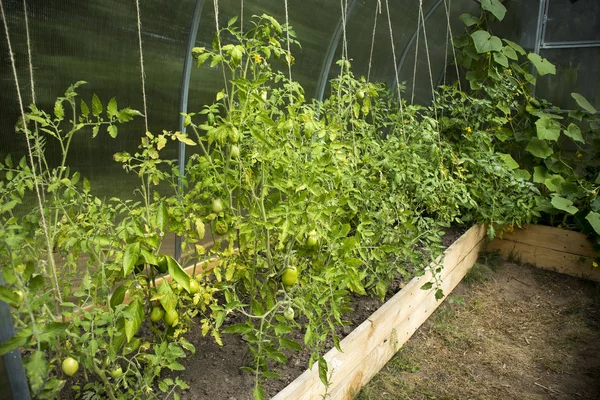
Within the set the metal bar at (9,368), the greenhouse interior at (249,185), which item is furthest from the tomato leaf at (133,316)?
the metal bar at (9,368)

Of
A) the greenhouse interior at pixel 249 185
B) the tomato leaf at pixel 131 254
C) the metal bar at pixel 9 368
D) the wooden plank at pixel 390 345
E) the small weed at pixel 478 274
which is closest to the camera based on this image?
the metal bar at pixel 9 368

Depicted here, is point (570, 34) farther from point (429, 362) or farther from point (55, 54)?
point (55, 54)

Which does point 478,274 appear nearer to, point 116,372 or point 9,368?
point 116,372

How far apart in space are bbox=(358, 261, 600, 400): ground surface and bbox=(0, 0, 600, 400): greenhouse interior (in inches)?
2.2

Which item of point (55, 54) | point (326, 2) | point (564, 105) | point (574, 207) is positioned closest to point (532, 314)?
point (574, 207)

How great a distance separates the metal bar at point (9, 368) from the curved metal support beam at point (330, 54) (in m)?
2.73

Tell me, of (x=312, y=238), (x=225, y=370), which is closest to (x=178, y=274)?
(x=312, y=238)

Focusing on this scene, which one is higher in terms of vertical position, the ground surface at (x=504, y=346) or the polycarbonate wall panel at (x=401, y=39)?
the polycarbonate wall panel at (x=401, y=39)

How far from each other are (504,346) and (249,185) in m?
1.97

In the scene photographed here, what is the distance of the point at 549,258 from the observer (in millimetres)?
3732

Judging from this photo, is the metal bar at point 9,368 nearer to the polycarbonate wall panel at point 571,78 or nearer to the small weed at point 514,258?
the small weed at point 514,258

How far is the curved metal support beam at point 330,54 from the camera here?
331 cm

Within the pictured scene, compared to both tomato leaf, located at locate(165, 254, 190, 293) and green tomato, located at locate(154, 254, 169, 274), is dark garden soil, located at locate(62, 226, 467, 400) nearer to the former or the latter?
green tomato, located at locate(154, 254, 169, 274)

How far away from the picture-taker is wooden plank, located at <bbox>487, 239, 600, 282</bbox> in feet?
11.7
